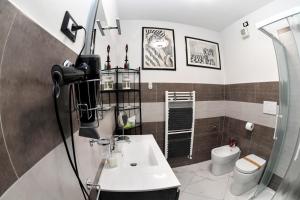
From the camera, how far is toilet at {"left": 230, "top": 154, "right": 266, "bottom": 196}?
6.09 feet

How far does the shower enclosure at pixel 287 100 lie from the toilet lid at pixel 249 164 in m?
0.19

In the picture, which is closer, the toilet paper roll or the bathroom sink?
the bathroom sink

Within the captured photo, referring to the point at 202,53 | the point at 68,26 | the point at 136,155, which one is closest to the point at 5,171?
the point at 68,26

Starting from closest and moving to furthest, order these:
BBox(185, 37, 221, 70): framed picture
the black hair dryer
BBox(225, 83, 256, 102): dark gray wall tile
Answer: the black hair dryer < BBox(225, 83, 256, 102): dark gray wall tile < BBox(185, 37, 221, 70): framed picture

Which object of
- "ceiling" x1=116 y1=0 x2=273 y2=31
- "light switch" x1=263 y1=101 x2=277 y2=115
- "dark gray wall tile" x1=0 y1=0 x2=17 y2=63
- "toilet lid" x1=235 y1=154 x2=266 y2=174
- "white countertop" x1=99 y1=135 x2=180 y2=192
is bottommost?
"toilet lid" x1=235 y1=154 x2=266 y2=174

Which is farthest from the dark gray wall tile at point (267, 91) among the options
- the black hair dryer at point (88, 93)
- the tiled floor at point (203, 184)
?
the black hair dryer at point (88, 93)

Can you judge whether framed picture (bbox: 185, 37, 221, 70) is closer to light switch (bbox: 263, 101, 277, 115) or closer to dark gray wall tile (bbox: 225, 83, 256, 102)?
dark gray wall tile (bbox: 225, 83, 256, 102)

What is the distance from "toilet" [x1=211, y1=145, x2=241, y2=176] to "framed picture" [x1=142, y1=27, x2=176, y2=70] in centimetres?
154

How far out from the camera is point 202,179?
2260 millimetres

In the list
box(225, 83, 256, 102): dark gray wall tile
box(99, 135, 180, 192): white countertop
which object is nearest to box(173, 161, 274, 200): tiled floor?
box(99, 135, 180, 192): white countertop

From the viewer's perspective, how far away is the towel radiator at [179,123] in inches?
95.7

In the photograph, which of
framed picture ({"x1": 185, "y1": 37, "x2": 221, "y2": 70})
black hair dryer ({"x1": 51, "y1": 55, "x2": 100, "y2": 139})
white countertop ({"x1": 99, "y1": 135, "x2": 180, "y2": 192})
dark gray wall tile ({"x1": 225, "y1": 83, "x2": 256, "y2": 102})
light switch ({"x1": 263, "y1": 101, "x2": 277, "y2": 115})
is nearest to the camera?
black hair dryer ({"x1": 51, "y1": 55, "x2": 100, "y2": 139})

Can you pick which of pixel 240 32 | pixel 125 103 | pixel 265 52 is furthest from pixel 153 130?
pixel 240 32

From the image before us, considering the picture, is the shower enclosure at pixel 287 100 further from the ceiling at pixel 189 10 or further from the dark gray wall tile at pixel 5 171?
the dark gray wall tile at pixel 5 171
